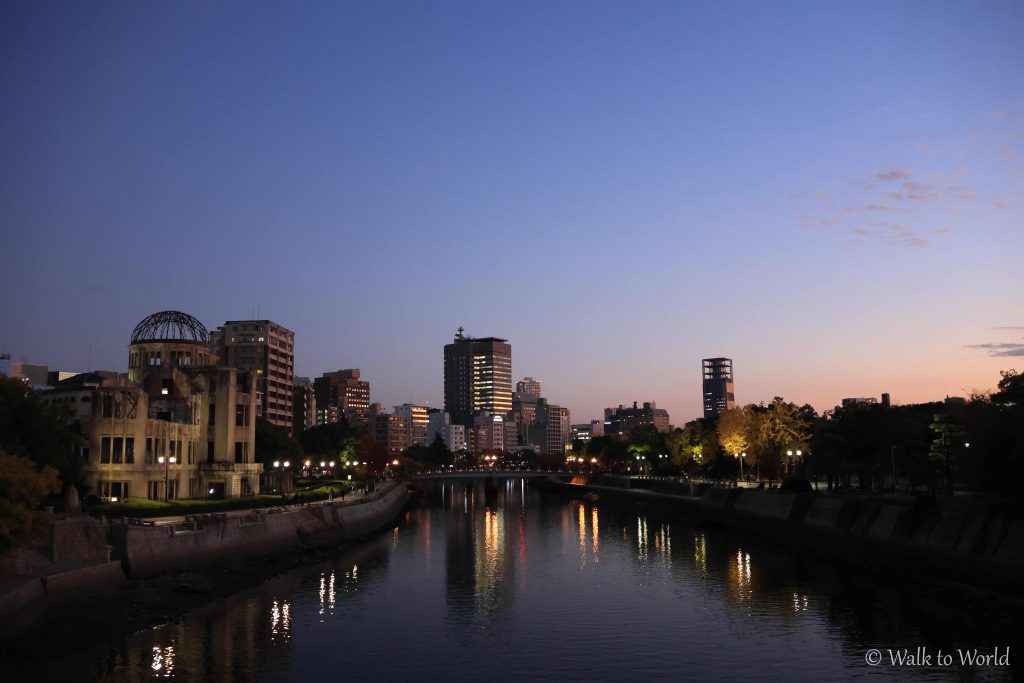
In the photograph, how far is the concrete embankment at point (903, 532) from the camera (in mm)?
44106

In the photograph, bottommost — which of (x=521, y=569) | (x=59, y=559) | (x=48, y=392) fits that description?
(x=521, y=569)

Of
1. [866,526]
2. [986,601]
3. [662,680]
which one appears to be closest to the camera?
[662,680]

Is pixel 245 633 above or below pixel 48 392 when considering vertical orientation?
below

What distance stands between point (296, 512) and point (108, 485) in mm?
18569

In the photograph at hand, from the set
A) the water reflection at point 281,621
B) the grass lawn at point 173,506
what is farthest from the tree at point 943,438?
the grass lawn at point 173,506

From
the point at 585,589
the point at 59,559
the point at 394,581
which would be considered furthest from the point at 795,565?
the point at 59,559

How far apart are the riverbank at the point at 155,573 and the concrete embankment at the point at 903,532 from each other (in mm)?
39639

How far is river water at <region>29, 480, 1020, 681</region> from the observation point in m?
34.8

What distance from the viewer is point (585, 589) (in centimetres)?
5528

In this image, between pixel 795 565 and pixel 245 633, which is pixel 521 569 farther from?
pixel 245 633

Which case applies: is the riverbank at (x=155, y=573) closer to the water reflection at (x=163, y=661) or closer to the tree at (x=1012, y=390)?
the water reflection at (x=163, y=661)

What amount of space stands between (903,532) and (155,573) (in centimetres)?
4519

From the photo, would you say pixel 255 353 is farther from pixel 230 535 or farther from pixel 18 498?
pixel 18 498

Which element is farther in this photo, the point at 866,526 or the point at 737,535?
the point at 737,535
